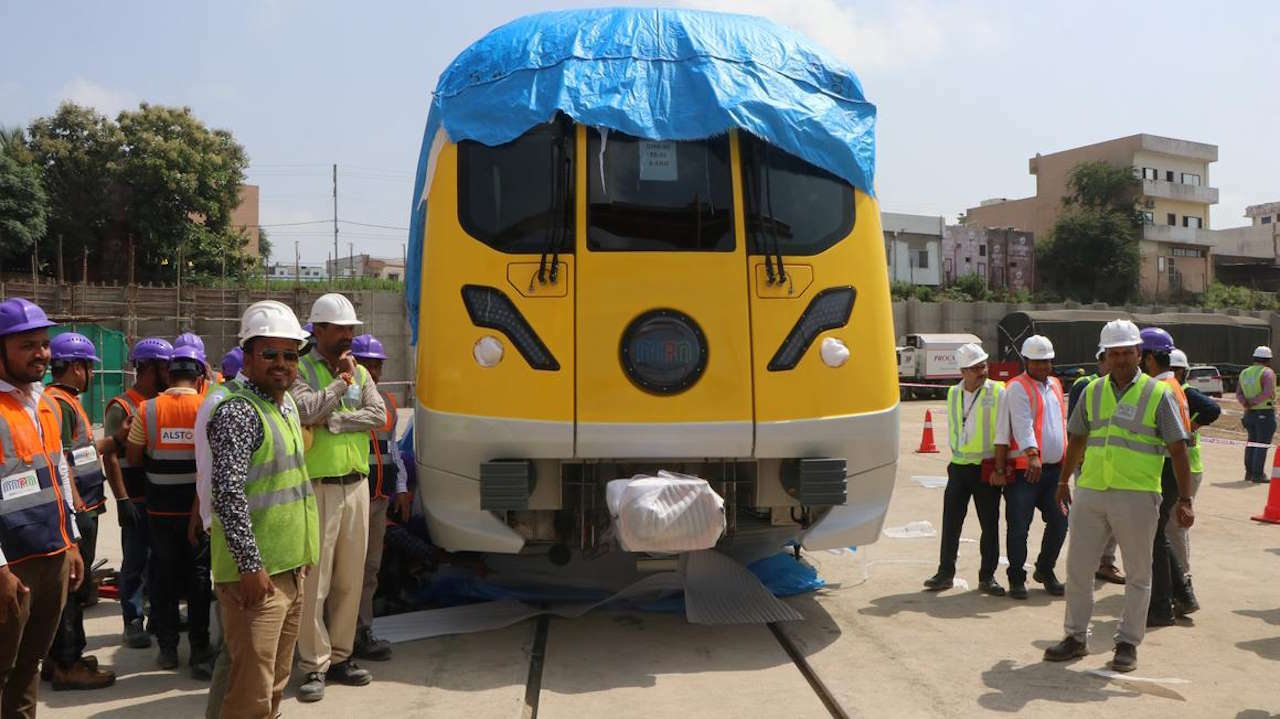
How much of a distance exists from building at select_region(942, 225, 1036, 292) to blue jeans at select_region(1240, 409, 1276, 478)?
140 feet

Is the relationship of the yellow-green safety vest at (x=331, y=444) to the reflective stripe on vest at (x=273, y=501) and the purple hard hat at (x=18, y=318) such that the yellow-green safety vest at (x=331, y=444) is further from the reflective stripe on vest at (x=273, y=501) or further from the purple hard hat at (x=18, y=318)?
the purple hard hat at (x=18, y=318)

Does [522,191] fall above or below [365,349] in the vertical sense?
above

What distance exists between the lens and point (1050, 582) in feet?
24.7

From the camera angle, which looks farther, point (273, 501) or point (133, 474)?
point (133, 474)

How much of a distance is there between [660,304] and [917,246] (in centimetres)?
5133

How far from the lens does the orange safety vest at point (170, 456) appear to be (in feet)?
18.7

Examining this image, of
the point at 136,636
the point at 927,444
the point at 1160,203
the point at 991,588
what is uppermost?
the point at 1160,203

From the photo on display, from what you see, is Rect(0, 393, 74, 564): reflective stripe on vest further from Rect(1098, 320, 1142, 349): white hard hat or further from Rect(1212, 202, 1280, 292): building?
Rect(1212, 202, 1280, 292): building

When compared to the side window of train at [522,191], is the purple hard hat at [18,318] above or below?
below

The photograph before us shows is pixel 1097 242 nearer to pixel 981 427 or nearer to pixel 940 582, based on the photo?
pixel 981 427

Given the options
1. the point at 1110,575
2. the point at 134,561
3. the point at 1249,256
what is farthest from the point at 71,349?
the point at 1249,256

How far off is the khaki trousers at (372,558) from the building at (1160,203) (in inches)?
2198

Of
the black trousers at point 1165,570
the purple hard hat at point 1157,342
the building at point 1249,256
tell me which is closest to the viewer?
the black trousers at point 1165,570

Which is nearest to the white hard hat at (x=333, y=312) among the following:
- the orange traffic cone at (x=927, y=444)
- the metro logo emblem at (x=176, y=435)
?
the metro logo emblem at (x=176, y=435)
